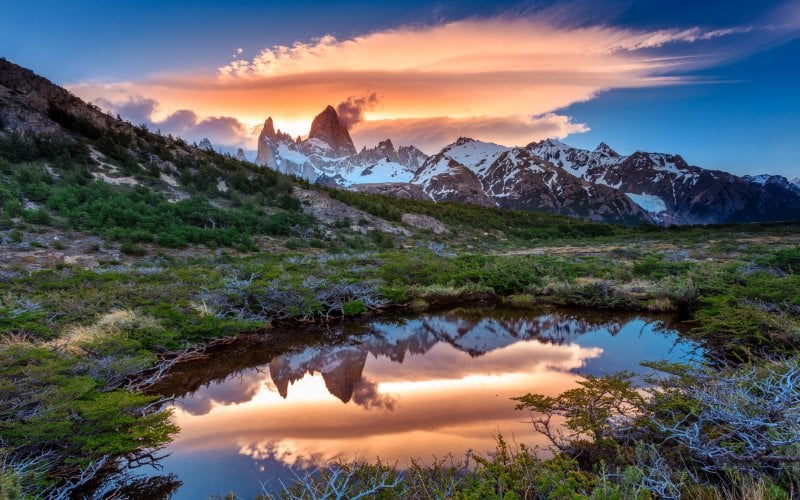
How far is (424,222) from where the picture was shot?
67938mm

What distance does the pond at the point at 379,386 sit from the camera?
269 inches

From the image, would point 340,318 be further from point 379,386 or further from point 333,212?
point 333,212

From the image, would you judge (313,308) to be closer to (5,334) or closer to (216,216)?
(5,334)

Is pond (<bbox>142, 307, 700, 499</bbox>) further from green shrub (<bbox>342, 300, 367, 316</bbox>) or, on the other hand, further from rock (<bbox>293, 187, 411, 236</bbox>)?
rock (<bbox>293, 187, 411, 236</bbox>)

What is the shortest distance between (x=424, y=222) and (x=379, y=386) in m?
58.8

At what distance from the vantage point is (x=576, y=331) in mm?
14508

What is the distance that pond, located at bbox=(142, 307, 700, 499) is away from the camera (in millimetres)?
6820

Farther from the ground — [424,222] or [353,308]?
[424,222]

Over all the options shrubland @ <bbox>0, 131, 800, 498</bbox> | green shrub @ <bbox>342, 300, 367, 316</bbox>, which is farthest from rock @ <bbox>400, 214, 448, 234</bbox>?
green shrub @ <bbox>342, 300, 367, 316</bbox>

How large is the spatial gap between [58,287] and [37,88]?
196 feet

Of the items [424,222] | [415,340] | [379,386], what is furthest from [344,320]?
[424,222]

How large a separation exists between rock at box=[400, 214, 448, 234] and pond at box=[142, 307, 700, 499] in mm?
49957

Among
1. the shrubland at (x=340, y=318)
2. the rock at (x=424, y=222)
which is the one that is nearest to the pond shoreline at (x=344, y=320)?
the shrubland at (x=340, y=318)

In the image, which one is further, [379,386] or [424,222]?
[424,222]
